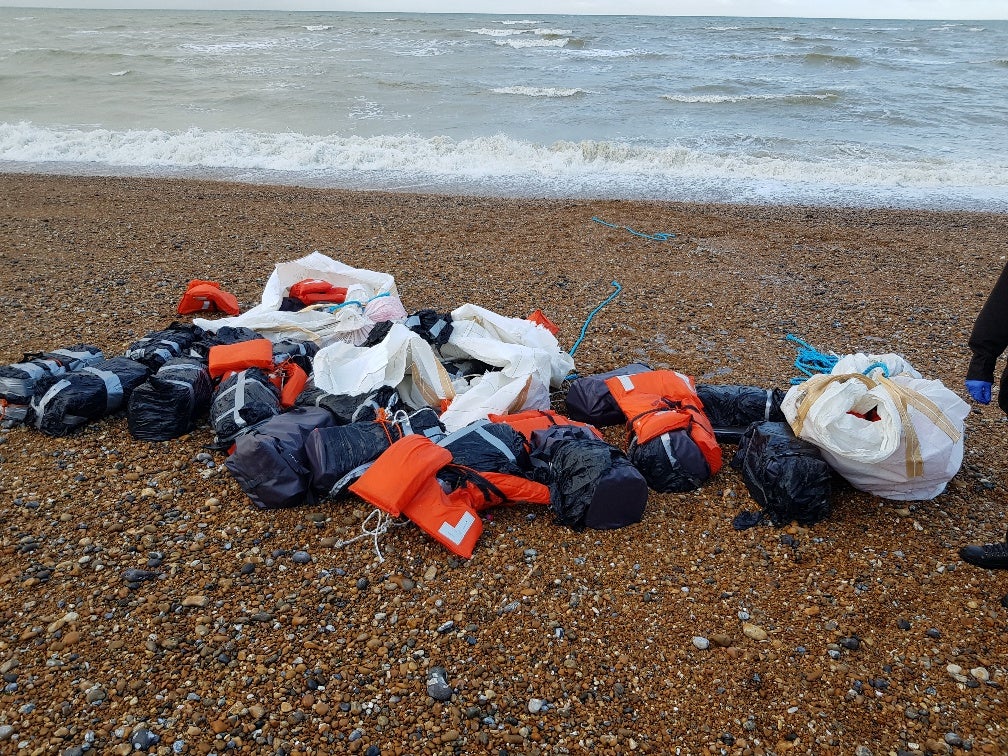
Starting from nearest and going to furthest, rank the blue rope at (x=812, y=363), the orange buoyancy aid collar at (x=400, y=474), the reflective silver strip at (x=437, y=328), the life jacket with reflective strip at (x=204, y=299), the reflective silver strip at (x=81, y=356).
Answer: the orange buoyancy aid collar at (x=400, y=474)
the reflective silver strip at (x=81, y=356)
the reflective silver strip at (x=437, y=328)
the blue rope at (x=812, y=363)
the life jacket with reflective strip at (x=204, y=299)

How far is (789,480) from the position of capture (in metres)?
3.37

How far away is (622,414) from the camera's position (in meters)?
4.41

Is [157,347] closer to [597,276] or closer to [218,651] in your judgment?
[218,651]

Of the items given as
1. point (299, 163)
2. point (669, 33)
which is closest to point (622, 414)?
point (299, 163)

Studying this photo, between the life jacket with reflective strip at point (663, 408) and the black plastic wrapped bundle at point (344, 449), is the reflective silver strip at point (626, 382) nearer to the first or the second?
the life jacket with reflective strip at point (663, 408)

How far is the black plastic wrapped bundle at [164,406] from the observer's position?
4.10 m

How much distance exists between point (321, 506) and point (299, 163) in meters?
12.1

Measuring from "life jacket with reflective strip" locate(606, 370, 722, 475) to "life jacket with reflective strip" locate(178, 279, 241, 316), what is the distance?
3.72 m

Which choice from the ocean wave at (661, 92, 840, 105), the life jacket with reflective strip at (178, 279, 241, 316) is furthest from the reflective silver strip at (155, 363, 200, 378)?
the ocean wave at (661, 92, 840, 105)

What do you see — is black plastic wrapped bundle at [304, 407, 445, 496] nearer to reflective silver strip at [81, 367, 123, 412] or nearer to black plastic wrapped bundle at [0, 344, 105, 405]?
reflective silver strip at [81, 367, 123, 412]

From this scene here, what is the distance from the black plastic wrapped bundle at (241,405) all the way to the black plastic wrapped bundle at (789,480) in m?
2.93

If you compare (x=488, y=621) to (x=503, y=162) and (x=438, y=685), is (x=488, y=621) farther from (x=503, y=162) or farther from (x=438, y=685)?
(x=503, y=162)

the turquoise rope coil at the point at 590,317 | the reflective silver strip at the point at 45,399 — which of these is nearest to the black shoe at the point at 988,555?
the turquoise rope coil at the point at 590,317

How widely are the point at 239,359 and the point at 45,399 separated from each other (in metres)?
1.20
